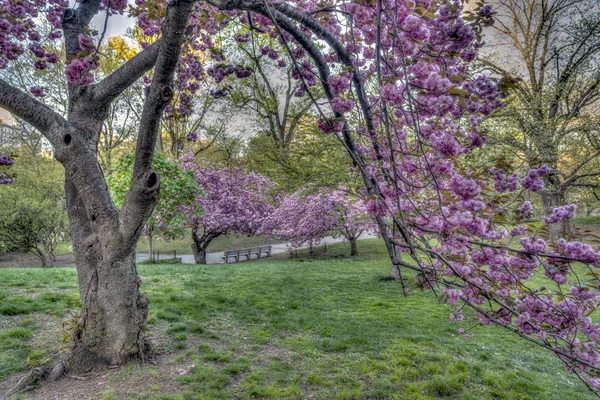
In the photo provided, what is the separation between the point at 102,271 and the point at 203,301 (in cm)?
285

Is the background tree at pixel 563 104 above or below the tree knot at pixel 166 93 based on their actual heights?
above

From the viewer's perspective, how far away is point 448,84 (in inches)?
53.4

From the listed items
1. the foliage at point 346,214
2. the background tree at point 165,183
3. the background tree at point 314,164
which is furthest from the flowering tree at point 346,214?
the background tree at point 165,183

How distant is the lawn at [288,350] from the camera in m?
3.13

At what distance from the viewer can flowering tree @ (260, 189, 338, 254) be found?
13367 millimetres

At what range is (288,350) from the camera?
13.3 ft

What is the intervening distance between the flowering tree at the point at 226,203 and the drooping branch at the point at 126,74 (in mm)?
9930

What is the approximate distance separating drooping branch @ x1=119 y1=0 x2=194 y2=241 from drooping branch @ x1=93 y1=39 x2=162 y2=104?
672 mm

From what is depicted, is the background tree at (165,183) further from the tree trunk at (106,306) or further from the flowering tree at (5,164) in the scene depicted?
the tree trunk at (106,306)

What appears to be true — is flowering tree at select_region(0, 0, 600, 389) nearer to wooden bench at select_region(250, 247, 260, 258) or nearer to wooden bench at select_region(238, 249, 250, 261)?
wooden bench at select_region(238, 249, 250, 261)

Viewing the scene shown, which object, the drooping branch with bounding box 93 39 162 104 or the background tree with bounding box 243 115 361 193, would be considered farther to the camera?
the background tree with bounding box 243 115 361 193

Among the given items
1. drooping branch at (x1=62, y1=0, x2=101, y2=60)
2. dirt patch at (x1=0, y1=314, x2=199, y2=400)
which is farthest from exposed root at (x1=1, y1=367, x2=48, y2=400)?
drooping branch at (x1=62, y1=0, x2=101, y2=60)

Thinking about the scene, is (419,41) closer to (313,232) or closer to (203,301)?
(203,301)

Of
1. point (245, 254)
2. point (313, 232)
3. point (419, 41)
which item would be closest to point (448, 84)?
point (419, 41)
